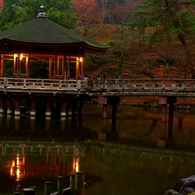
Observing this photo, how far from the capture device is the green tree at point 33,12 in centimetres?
4409

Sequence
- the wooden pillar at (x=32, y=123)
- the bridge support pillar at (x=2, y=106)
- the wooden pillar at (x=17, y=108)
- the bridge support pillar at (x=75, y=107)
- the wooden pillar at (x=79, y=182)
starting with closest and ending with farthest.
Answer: the wooden pillar at (x=79, y=182) → the wooden pillar at (x=32, y=123) → the wooden pillar at (x=17, y=108) → the bridge support pillar at (x=2, y=106) → the bridge support pillar at (x=75, y=107)

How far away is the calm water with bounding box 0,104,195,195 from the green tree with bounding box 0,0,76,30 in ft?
53.3

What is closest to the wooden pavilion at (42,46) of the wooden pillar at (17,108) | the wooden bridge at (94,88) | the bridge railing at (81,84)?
the bridge railing at (81,84)

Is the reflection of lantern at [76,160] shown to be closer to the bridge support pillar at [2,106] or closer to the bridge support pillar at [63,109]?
the bridge support pillar at [63,109]

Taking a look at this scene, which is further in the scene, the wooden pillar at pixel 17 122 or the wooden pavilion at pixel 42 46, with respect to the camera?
the wooden pavilion at pixel 42 46

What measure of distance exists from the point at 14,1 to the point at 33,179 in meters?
39.6

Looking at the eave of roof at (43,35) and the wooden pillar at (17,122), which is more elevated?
the eave of roof at (43,35)

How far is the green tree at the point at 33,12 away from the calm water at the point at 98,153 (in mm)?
16232

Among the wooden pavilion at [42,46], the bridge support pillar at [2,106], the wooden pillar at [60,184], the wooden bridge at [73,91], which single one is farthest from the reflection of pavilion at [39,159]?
the bridge support pillar at [2,106]

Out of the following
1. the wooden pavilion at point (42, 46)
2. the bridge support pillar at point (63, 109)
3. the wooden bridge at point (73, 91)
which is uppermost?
the wooden pavilion at point (42, 46)

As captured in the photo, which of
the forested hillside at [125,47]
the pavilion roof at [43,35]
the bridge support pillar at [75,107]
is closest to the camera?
the pavilion roof at [43,35]

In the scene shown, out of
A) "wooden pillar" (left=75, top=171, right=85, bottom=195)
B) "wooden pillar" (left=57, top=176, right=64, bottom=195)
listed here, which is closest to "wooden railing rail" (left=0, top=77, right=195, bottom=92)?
"wooden pillar" (left=75, top=171, right=85, bottom=195)

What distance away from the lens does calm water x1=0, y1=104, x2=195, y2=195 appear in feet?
46.8

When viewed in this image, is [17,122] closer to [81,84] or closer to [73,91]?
[73,91]
